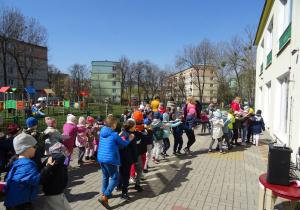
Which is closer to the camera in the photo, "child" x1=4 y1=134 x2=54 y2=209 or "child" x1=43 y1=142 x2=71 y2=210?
"child" x1=4 y1=134 x2=54 y2=209

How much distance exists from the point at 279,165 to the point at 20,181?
3.36 metres

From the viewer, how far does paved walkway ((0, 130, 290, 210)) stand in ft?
12.5

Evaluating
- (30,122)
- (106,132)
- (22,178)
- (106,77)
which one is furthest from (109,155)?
(106,77)

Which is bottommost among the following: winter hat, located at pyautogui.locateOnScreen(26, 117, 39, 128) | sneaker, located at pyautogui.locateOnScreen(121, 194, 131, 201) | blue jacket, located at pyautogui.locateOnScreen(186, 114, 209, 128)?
sneaker, located at pyautogui.locateOnScreen(121, 194, 131, 201)

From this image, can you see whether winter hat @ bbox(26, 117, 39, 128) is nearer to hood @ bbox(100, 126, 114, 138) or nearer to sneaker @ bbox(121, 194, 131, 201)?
hood @ bbox(100, 126, 114, 138)

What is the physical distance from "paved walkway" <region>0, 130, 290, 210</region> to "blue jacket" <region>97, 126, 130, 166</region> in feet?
3.02

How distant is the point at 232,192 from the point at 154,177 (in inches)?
72.6

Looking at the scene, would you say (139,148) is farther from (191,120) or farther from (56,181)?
(191,120)

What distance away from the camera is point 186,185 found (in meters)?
4.67

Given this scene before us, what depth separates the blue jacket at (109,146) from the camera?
139 inches

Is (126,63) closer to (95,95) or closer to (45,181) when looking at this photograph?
(95,95)

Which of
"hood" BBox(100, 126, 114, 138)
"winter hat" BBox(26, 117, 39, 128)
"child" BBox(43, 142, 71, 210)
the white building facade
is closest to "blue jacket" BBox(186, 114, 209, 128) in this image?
the white building facade

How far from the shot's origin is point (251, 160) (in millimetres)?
6695

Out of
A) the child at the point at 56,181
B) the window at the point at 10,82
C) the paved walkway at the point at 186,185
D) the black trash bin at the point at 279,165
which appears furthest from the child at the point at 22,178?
the window at the point at 10,82
